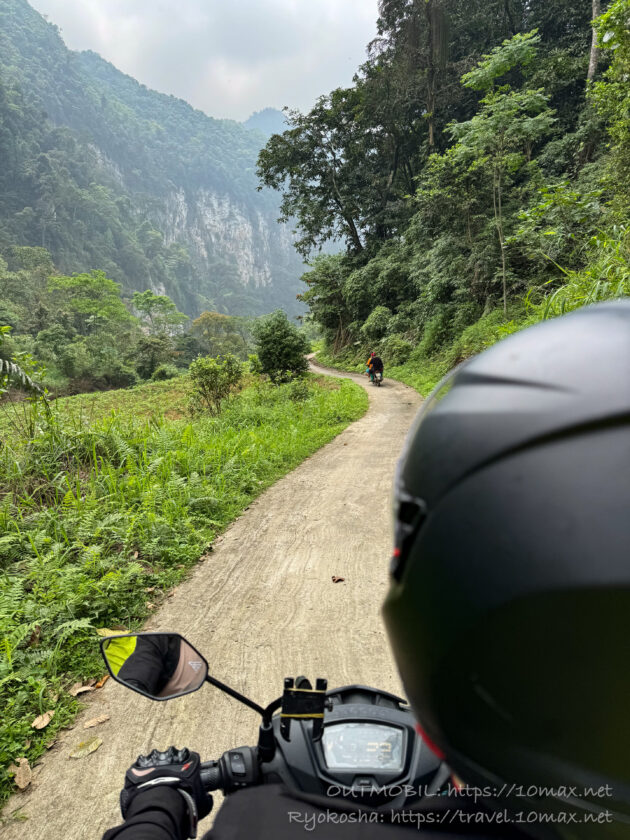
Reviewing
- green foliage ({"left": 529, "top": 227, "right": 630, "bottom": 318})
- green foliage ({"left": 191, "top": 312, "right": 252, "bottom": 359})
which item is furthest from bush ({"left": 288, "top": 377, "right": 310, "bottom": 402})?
green foliage ({"left": 191, "top": 312, "right": 252, "bottom": 359})

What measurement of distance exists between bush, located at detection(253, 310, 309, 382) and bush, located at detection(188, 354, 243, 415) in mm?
4105

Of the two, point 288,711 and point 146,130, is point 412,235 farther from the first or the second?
point 146,130

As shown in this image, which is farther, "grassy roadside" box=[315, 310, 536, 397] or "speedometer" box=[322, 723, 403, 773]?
"grassy roadside" box=[315, 310, 536, 397]

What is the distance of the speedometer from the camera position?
33.1 inches

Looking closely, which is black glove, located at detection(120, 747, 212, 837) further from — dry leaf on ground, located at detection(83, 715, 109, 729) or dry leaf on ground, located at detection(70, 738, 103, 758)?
dry leaf on ground, located at detection(83, 715, 109, 729)

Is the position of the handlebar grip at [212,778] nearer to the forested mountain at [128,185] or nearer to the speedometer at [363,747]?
the speedometer at [363,747]

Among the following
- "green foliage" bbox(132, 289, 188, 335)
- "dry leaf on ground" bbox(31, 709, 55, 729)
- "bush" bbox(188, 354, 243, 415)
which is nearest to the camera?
"dry leaf on ground" bbox(31, 709, 55, 729)

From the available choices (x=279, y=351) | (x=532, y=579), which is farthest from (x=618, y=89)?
(x=279, y=351)

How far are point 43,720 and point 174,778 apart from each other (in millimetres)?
1709

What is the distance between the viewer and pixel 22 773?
1779 mm

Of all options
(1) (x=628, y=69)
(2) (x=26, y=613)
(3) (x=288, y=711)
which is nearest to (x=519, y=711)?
(3) (x=288, y=711)

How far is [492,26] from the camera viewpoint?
19078mm

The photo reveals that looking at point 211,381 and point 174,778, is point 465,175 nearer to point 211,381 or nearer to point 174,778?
point 211,381

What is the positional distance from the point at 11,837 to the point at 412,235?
793 inches
